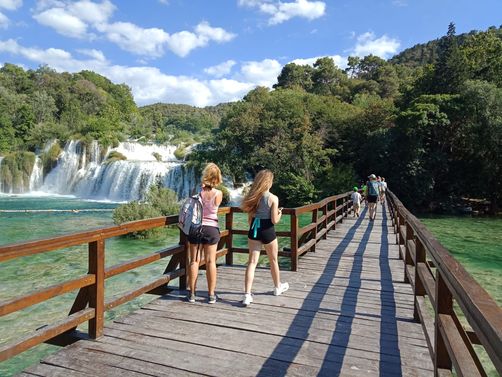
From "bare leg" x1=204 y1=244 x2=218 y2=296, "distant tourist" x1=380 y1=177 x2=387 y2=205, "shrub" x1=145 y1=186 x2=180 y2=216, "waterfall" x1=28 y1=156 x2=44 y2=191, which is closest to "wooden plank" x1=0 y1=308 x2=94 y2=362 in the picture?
"bare leg" x1=204 y1=244 x2=218 y2=296

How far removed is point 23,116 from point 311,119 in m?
42.0

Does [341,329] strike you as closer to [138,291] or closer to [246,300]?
[246,300]

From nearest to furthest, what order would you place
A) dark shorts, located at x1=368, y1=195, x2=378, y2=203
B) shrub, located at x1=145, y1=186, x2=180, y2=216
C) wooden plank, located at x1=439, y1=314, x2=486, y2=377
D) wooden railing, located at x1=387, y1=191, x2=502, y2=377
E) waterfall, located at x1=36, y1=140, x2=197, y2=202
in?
wooden railing, located at x1=387, y1=191, x2=502, y2=377 < wooden plank, located at x1=439, y1=314, x2=486, y2=377 < dark shorts, located at x1=368, y1=195, x2=378, y2=203 < shrub, located at x1=145, y1=186, x2=180, y2=216 < waterfall, located at x1=36, y1=140, x2=197, y2=202

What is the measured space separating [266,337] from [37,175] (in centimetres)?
4049

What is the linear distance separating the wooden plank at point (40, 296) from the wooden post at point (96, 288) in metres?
0.07

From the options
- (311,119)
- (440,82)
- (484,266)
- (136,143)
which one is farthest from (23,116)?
(484,266)

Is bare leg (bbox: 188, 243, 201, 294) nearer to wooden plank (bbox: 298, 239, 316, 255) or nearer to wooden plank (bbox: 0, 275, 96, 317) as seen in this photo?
wooden plank (bbox: 0, 275, 96, 317)

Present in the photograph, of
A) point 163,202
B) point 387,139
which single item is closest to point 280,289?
point 163,202

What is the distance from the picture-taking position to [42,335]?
3.28 m

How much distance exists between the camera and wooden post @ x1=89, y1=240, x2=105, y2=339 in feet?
12.4

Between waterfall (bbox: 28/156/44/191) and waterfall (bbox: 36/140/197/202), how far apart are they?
1.75 ft

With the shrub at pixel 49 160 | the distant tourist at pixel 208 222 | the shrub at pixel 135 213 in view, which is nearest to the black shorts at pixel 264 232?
the distant tourist at pixel 208 222

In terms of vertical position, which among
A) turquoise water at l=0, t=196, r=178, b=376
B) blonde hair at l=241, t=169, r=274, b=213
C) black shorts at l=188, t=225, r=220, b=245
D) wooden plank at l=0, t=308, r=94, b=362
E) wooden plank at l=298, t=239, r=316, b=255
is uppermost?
blonde hair at l=241, t=169, r=274, b=213

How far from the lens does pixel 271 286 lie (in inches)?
231
